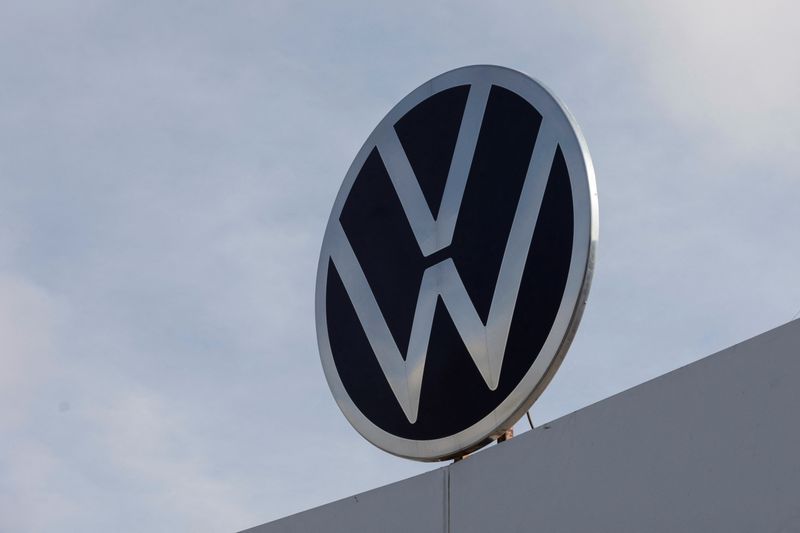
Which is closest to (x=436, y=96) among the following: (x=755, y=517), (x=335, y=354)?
(x=335, y=354)

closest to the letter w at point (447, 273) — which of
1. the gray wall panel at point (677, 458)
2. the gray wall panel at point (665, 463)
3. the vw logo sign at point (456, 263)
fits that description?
the vw logo sign at point (456, 263)

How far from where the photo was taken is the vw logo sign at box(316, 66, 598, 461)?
246 inches

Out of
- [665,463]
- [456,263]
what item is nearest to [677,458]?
[665,463]

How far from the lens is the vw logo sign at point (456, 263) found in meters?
6.24

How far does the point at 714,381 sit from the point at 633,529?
65 centimetres

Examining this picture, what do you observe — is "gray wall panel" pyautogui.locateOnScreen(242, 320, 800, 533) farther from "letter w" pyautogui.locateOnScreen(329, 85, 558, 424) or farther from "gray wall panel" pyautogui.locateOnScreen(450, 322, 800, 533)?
"letter w" pyautogui.locateOnScreen(329, 85, 558, 424)

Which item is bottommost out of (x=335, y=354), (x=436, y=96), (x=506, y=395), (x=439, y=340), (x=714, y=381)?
(x=714, y=381)

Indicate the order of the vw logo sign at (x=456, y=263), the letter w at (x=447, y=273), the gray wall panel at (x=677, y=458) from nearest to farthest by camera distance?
the gray wall panel at (x=677, y=458), the vw logo sign at (x=456, y=263), the letter w at (x=447, y=273)

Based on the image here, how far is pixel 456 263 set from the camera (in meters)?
6.75

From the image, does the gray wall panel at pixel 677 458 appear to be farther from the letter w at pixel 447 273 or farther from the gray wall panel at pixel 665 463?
the letter w at pixel 447 273

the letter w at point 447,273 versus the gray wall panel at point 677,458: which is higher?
the letter w at point 447,273

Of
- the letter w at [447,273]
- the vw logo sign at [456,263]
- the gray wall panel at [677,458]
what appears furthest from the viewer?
the letter w at [447,273]

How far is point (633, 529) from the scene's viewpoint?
4.98 metres

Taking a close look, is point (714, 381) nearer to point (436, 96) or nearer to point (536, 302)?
point (536, 302)
